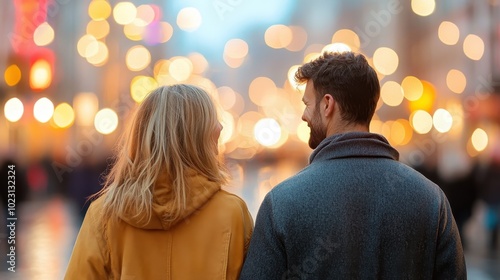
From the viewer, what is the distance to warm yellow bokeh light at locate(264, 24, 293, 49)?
7570 millimetres

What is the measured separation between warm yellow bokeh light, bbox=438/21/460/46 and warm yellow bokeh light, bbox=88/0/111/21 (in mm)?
3066

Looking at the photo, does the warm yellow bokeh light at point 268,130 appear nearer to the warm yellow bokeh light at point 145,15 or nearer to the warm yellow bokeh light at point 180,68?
the warm yellow bokeh light at point 180,68

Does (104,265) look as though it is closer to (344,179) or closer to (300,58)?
(344,179)

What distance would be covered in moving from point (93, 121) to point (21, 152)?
1261mm

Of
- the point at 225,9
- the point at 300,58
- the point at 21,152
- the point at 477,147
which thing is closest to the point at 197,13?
the point at 225,9

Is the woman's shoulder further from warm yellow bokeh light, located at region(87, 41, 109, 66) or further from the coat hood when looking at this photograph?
warm yellow bokeh light, located at region(87, 41, 109, 66)

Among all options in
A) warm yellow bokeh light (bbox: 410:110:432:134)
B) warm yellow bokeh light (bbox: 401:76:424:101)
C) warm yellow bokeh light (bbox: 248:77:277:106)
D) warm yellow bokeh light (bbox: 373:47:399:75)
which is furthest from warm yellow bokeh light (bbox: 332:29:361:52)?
warm yellow bokeh light (bbox: 410:110:432:134)

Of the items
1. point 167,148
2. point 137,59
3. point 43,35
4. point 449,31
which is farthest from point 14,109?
point 167,148

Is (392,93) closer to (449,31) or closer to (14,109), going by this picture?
(449,31)

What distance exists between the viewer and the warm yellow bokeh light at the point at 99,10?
7.66 m

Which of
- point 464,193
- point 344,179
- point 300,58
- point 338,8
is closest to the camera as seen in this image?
point 344,179

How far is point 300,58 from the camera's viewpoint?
7938 mm

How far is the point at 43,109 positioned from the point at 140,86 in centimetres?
117

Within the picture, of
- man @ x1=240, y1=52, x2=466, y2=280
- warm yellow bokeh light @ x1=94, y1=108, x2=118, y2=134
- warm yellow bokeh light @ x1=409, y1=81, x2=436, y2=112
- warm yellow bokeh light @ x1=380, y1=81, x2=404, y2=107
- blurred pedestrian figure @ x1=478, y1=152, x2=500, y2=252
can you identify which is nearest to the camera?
man @ x1=240, y1=52, x2=466, y2=280
